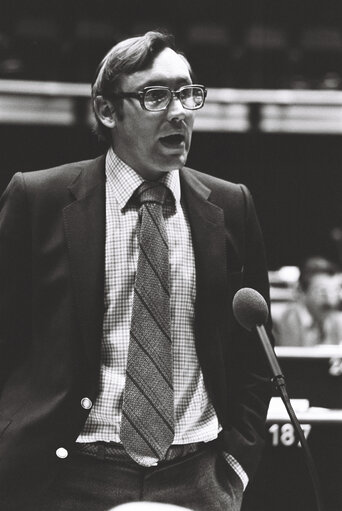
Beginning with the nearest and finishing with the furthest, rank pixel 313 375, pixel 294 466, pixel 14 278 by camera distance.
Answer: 1. pixel 14 278
2. pixel 294 466
3. pixel 313 375

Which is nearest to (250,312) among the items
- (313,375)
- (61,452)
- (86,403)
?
(86,403)

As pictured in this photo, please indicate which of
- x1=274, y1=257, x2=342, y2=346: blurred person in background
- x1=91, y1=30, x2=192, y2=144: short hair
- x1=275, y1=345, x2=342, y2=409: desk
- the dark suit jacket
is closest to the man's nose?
x1=91, y1=30, x2=192, y2=144: short hair

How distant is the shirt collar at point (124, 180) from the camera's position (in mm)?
1878

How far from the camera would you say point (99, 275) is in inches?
69.9

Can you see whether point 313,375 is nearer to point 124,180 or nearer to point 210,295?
point 210,295

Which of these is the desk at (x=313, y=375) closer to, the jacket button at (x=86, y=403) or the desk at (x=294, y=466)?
the desk at (x=294, y=466)

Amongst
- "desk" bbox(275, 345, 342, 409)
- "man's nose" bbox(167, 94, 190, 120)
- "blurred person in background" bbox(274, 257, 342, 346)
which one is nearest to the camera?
"man's nose" bbox(167, 94, 190, 120)

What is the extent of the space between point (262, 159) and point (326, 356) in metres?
4.64

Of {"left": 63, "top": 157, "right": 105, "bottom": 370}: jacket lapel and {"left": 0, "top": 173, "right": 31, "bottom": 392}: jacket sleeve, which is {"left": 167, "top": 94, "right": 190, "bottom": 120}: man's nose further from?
{"left": 0, "top": 173, "right": 31, "bottom": 392}: jacket sleeve

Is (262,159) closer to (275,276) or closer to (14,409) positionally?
(275,276)

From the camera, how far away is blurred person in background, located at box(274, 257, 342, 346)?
4746mm

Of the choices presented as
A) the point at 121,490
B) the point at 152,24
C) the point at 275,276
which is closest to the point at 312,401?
the point at 121,490

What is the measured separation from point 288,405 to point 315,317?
3.64 m

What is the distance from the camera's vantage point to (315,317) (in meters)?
5.03
